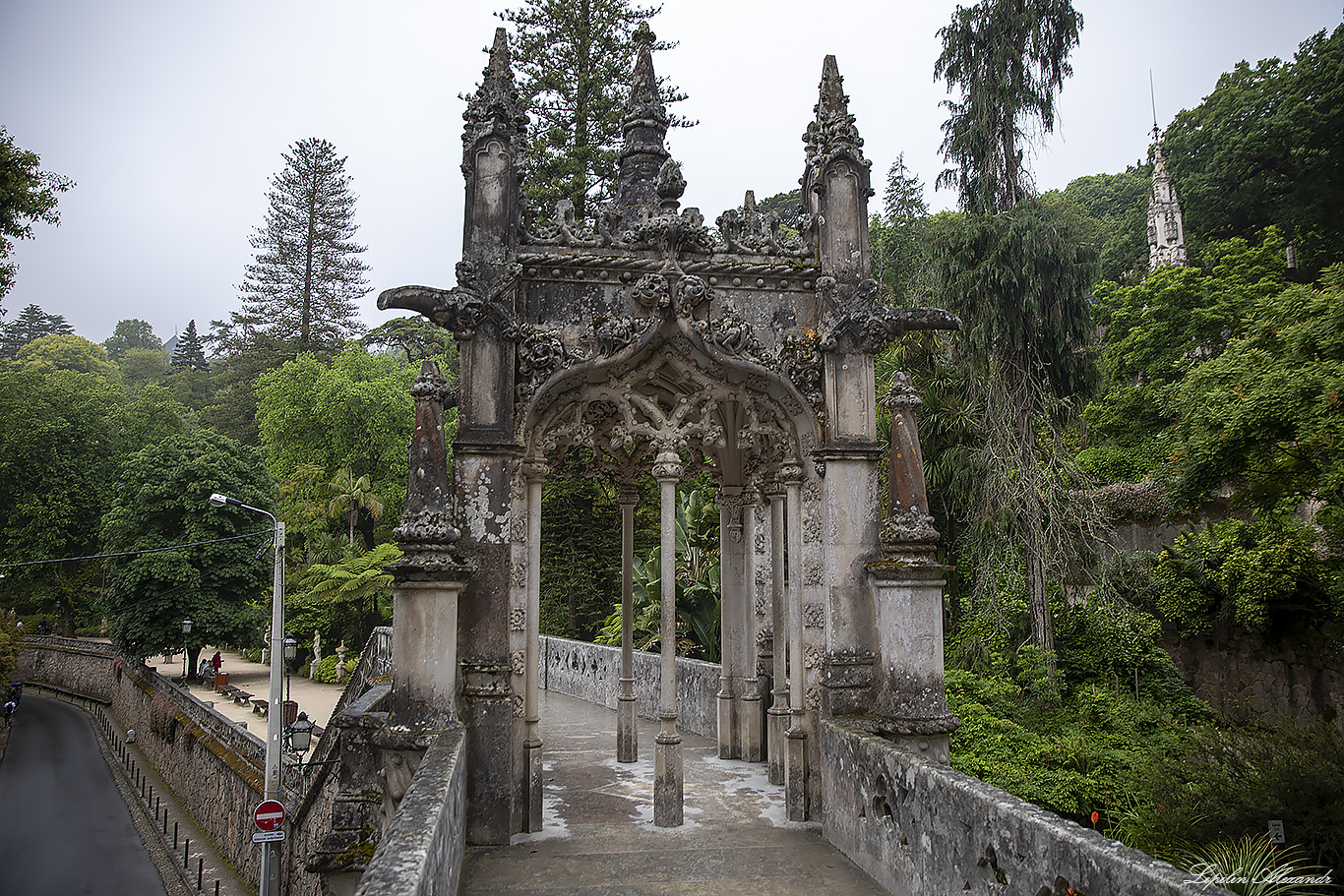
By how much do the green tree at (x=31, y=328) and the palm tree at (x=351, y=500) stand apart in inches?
2397

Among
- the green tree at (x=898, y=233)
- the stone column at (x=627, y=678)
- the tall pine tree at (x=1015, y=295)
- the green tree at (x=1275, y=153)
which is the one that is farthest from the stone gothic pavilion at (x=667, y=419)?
the green tree at (x=1275, y=153)

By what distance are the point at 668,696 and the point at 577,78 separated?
941 inches

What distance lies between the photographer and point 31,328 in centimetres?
8344

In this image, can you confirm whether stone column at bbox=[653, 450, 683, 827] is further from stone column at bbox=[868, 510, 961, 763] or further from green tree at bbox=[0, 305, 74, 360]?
green tree at bbox=[0, 305, 74, 360]

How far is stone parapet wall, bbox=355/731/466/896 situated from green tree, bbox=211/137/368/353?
43.2 metres

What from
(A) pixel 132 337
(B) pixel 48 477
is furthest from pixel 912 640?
(A) pixel 132 337

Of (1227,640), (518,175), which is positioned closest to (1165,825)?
(518,175)

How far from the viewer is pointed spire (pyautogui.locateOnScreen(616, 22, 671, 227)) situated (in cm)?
891

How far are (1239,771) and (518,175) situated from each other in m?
7.98

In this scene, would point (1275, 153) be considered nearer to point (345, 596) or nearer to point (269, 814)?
point (269, 814)

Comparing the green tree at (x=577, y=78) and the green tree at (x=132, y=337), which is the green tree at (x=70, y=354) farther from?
the green tree at (x=577, y=78)

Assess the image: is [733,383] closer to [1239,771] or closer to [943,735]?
[943,735]

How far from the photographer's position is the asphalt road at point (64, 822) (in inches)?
856

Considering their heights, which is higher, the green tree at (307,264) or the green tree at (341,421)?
the green tree at (307,264)
